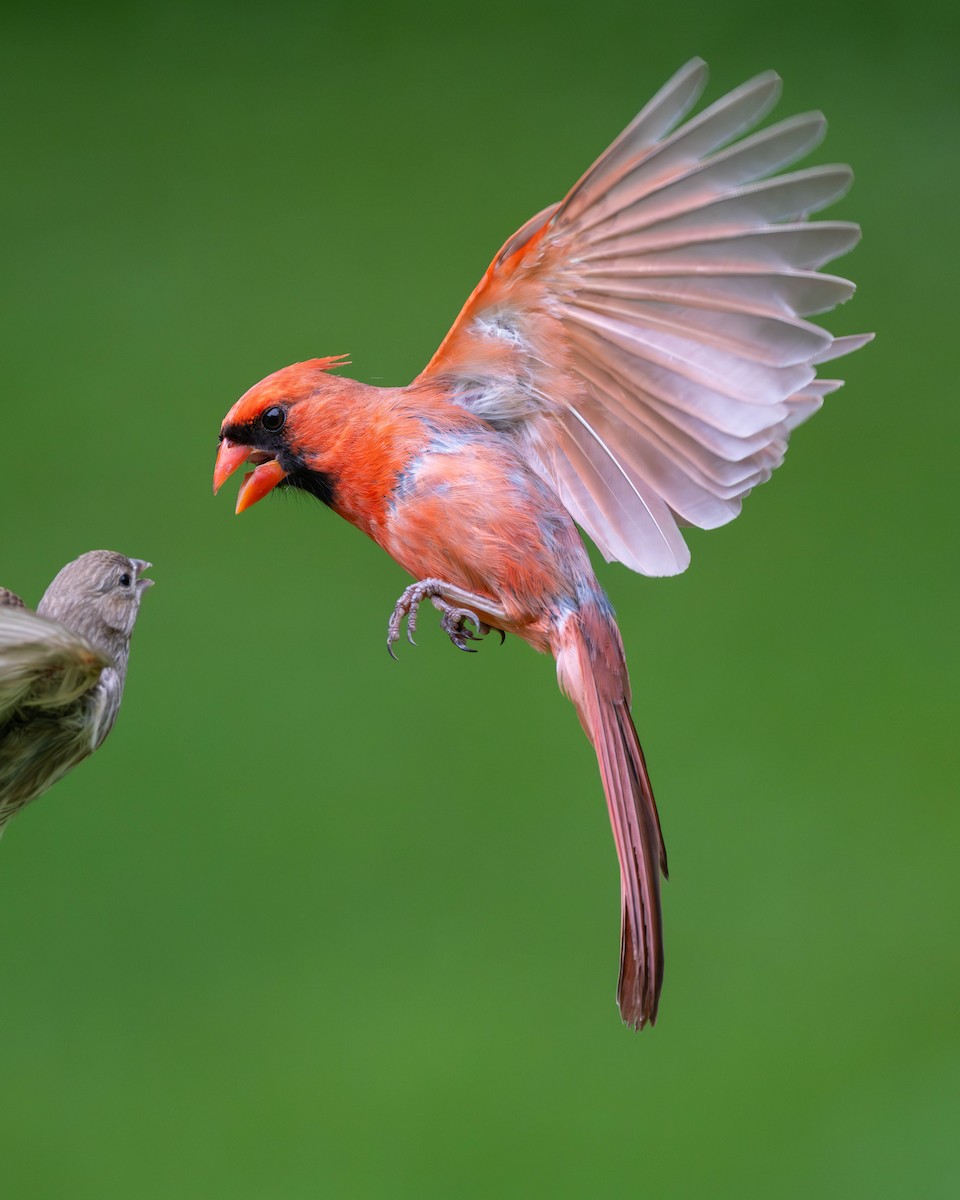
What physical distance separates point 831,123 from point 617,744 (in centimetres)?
279

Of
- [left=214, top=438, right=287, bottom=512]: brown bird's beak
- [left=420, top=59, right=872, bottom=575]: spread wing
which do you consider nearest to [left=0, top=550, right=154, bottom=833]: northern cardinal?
[left=214, top=438, right=287, bottom=512]: brown bird's beak

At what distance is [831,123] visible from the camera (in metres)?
3.53

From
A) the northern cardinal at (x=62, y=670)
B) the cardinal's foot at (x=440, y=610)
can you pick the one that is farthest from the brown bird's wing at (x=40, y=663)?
the cardinal's foot at (x=440, y=610)

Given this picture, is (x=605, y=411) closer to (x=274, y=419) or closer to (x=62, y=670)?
(x=274, y=419)

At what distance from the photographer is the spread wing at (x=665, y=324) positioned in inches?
38.3

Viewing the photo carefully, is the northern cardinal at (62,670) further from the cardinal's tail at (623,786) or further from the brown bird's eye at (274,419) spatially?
the cardinal's tail at (623,786)

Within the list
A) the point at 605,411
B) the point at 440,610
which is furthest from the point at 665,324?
the point at 440,610

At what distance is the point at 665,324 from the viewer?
1.07 m

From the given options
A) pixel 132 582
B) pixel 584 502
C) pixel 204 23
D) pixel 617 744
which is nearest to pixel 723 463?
pixel 584 502

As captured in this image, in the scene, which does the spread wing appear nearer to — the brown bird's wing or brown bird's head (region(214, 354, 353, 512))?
brown bird's head (region(214, 354, 353, 512))

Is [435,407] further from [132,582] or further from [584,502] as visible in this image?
[132,582]

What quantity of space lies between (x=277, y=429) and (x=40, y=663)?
0.27 meters

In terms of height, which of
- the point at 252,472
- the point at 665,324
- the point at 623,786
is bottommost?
the point at 623,786

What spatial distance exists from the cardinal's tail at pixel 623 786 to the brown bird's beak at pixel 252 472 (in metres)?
0.22
